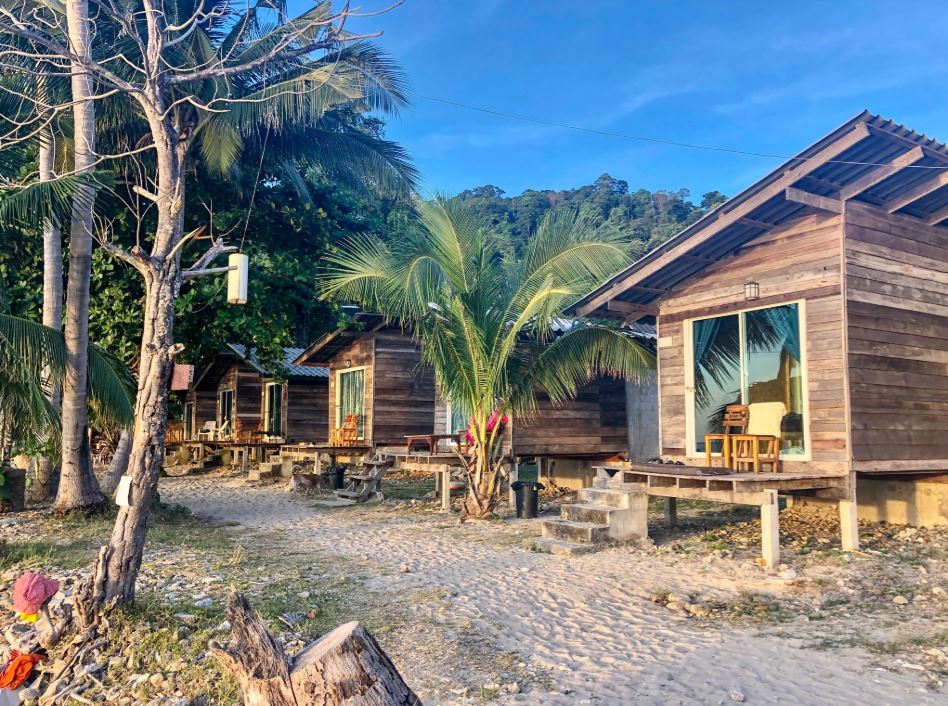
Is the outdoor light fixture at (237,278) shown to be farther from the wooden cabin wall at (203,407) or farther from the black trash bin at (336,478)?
the wooden cabin wall at (203,407)

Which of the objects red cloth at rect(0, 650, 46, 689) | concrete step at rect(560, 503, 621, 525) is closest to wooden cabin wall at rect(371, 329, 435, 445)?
concrete step at rect(560, 503, 621, 525)

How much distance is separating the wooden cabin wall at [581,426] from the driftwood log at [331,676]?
10.3 m

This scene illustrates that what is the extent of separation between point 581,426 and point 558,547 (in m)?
5.71

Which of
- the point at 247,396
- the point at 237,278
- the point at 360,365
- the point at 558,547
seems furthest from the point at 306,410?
the point at 237,278

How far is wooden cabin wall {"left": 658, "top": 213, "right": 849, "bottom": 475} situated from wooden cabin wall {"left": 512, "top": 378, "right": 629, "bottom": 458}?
10.8 ft

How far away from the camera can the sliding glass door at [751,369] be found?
8.98 metres

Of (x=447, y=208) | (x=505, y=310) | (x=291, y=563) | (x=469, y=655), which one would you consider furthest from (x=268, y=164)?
(x=469, y=655)

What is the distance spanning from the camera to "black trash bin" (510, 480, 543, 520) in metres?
11.3

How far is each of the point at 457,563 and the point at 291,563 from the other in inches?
66.3

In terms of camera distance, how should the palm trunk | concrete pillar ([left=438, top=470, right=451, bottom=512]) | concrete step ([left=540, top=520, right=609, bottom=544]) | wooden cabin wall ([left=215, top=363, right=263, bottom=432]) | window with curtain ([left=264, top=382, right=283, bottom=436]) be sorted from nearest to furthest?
the palm trunk, concrete step ([left=540, top=520, right=609, bottom=544]), concrete pillar ([left=438, top=470, right=451, bottom=512]), window with curtain ([left=264, top=382, right=283, bottom=436]), wooden cabin wall ([left=215, top=363, right=263, bottom=432])

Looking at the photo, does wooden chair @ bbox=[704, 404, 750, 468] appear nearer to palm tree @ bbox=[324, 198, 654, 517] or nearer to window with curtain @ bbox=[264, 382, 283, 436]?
palm tree @ bbox=[324, 198, 654, 517]

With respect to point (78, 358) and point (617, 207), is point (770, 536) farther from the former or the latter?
point (617, 207)

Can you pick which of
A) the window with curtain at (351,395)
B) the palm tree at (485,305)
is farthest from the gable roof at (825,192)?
the window with curtain at (351,395)

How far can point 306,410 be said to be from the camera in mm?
21844
